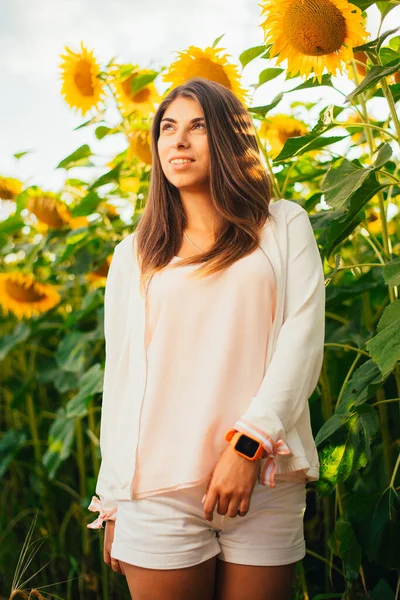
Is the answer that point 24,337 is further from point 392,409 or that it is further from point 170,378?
point 170,378

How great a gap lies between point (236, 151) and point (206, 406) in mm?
422

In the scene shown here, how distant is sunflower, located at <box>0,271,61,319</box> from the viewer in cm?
238

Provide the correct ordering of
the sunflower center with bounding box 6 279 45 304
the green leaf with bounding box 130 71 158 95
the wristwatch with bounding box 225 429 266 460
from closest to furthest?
the wristwatch with bounding box 225 429 266 460, the green leaf with bounding box 130 71 158 95, the sunflower center with bounding box 6 279 45 304

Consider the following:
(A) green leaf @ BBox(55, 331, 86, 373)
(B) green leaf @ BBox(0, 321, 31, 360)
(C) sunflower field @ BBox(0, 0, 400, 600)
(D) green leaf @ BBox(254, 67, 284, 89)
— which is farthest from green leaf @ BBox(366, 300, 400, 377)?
(B) green leaf @ BBox(0, 321, 31, 360)

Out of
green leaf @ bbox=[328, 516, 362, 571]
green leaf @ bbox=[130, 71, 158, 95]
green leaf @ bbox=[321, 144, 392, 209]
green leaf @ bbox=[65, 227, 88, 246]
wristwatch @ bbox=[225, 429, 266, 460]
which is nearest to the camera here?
wristwatch @ bbox=[225, 429, 266, 460]

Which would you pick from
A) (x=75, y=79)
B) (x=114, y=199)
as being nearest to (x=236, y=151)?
(x=75, y=79)

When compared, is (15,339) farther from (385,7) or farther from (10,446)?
(385,7)

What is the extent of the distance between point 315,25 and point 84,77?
800 mm

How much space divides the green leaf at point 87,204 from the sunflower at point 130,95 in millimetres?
268

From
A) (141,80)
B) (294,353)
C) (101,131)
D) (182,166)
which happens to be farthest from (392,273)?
(101,131)

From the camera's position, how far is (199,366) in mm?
1165

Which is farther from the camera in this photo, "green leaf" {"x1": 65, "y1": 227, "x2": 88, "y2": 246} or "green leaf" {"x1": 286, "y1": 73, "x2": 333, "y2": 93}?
"green leaf" {"x1": 65, "y1": 227, "x2": 88, "y2": 246}

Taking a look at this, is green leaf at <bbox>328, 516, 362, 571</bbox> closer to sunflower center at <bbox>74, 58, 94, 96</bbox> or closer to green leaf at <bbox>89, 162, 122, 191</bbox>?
green leaf at <bbox>89, 162, 122, 191</bbox>

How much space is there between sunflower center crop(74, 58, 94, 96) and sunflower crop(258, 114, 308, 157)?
1.47 ft
